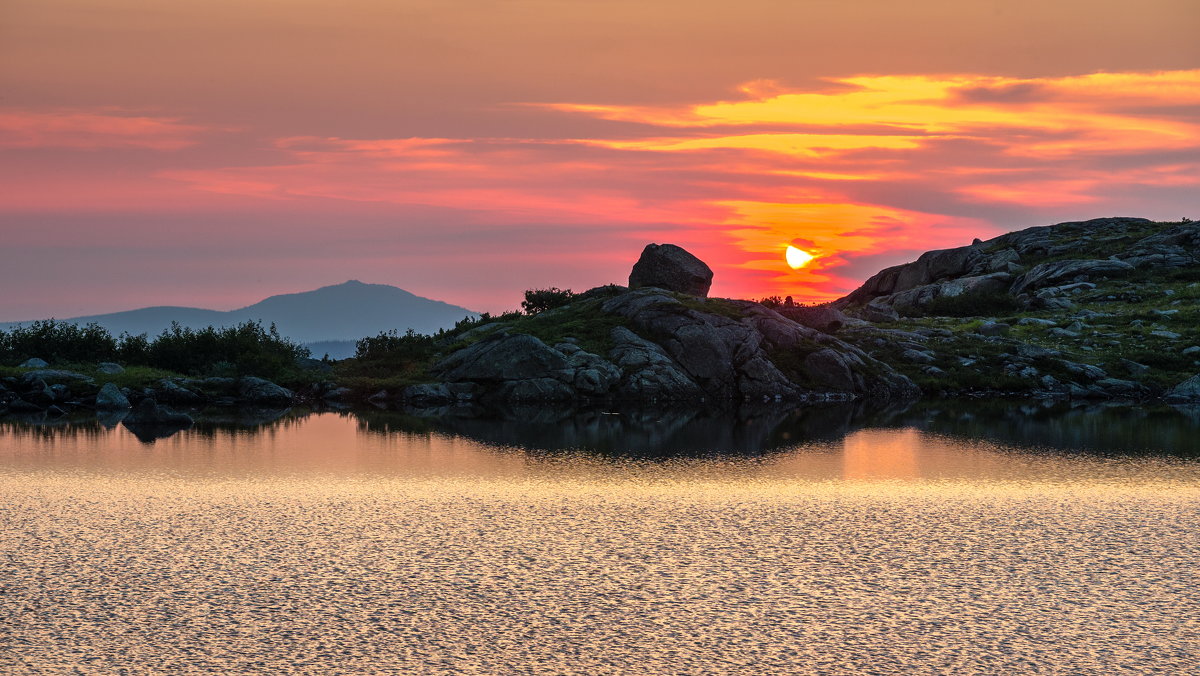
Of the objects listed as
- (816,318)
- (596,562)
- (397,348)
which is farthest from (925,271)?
(596,562)

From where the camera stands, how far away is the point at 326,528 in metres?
23.2

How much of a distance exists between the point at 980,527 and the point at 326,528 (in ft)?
48.0

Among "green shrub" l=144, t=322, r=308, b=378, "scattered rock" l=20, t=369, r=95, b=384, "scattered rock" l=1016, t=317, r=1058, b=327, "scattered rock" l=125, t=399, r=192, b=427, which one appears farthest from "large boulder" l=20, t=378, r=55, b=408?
"scattered rock" l=1016, t=317, r=1058, b=327

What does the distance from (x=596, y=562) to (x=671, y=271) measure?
2615 inches

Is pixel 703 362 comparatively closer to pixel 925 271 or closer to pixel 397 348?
pixel 397 348

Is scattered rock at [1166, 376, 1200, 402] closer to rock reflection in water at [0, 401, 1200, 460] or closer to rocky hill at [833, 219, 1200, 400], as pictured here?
rocky hill at [833, 219, 1200, 400]

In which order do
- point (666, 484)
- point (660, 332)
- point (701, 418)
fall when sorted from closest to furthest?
point (666, 484), point (701, 418), point (660, 332)

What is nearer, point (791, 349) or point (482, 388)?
point (482, 388)

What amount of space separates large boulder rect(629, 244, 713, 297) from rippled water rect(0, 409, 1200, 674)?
4835 centimetres

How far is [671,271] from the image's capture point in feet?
280

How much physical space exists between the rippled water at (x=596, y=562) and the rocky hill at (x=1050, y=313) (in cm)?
3813

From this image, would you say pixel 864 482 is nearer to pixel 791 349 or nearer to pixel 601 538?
pixel 601 538

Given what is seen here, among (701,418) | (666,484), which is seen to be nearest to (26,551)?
(666,484)

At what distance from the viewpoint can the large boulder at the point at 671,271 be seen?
85.1m
